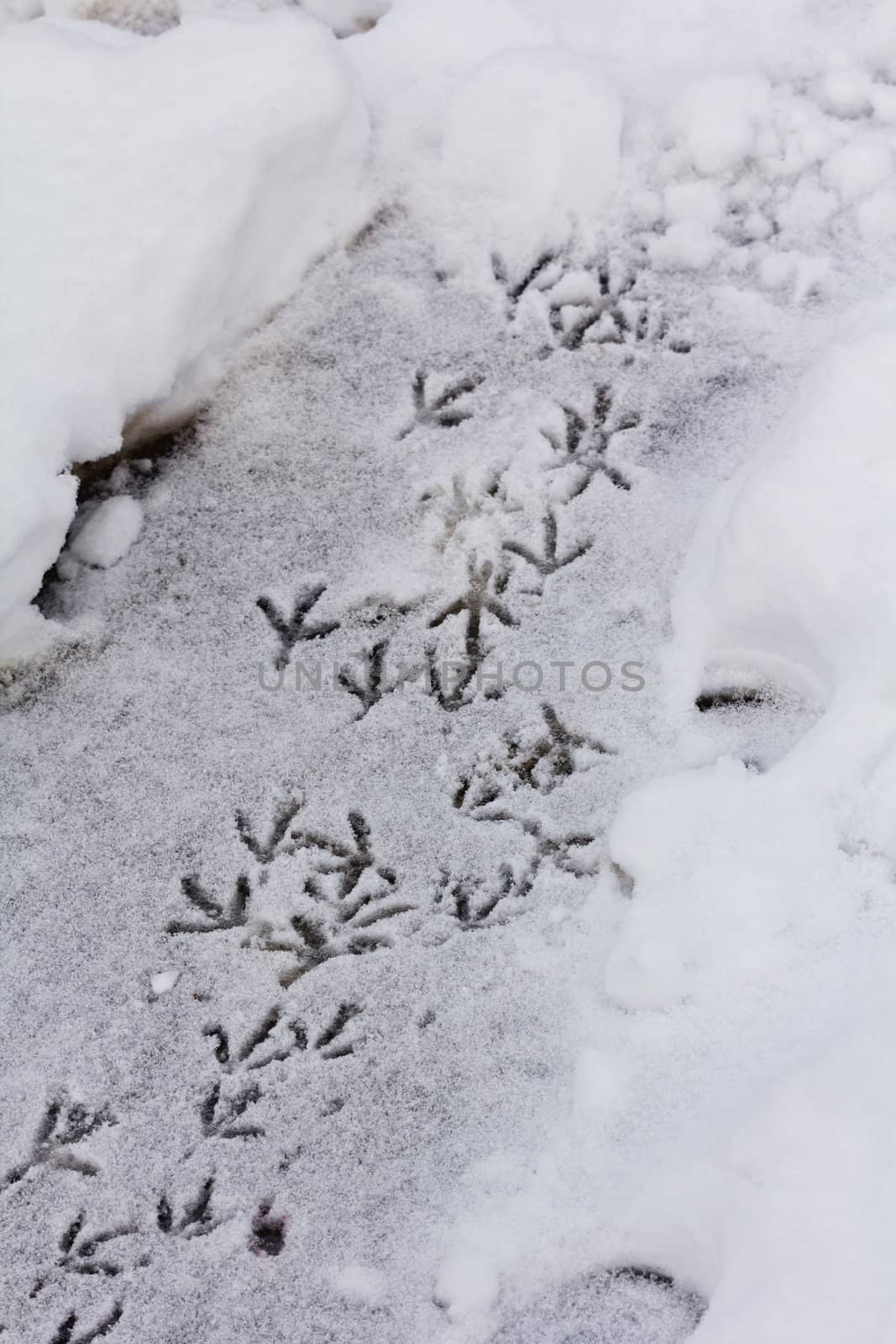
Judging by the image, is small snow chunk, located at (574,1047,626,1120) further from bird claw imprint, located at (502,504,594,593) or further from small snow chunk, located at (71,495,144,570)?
small snow chunk, located at (71,495,144,570)

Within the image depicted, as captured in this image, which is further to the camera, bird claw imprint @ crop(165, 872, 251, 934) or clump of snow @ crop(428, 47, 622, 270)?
clump of snow @ crop(428, 47, 622, 270)

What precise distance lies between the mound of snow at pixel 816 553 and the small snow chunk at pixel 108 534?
0.58 m

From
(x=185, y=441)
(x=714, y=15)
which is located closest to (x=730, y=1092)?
(x=185, y=441)

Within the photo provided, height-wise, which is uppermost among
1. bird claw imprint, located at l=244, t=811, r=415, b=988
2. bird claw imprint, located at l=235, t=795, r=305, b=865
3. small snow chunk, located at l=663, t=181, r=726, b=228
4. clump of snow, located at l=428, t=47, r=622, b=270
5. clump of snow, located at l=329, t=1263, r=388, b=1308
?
clump of snow, located at l=428, t=47, r=622, b=270

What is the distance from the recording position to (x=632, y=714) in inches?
50.1

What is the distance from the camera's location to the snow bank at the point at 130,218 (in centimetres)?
126

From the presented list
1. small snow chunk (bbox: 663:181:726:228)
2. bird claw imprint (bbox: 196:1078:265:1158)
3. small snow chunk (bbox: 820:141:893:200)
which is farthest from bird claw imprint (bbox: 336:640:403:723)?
small snow chunk (bbox: 820:141:893:200)

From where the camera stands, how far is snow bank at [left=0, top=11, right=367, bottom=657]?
4.14 ft

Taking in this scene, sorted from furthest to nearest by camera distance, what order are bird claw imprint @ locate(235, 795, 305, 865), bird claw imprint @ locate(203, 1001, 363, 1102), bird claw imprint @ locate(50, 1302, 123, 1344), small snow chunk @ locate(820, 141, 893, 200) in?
small snow chunk @ locate(820, 141, 893, 200), bird claw imprint @ locate(235, 795, 305, 865), bird claw imprint @ locate(203, 1001, 363, 1102), bird claw imprint @ locate(50, 1302, 123, 1344)

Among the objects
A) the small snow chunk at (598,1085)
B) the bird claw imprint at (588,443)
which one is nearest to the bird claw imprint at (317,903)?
the small snow chunk at (598,1085)

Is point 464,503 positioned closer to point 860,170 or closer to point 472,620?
point 472,620

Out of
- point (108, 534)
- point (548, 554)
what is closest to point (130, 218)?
point (108, 534)

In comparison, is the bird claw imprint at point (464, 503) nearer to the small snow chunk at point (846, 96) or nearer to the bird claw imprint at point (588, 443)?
the bird claw imprint at point (588, 443)

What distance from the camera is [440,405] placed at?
57.8 inches
